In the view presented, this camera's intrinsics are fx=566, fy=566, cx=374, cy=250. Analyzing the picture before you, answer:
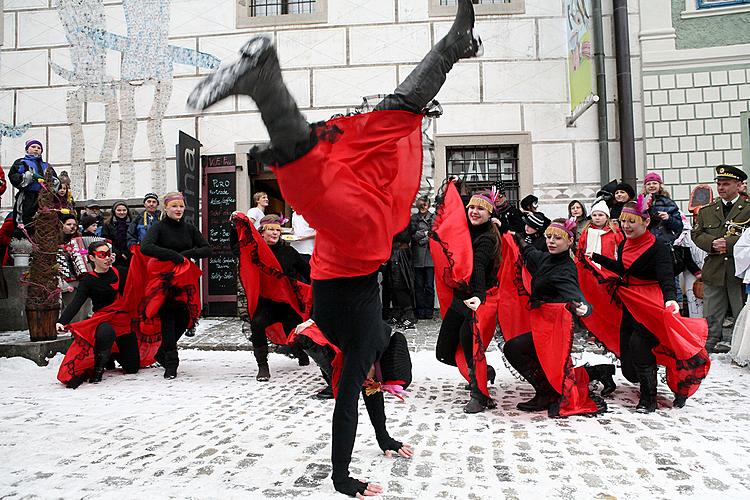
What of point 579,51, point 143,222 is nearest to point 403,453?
point 143,222

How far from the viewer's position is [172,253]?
234 inches

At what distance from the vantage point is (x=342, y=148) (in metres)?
2.35

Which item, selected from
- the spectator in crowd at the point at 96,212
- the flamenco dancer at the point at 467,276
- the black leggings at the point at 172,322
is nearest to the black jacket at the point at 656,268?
the flamenco dancer at the point at 467,276

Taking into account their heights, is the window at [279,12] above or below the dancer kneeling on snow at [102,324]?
above

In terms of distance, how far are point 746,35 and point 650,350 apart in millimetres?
7466

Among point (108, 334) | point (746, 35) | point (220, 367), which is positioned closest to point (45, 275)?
point (108, 334)

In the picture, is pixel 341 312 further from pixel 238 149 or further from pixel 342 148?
pixel 238 149

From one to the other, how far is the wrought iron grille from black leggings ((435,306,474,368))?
8.02 metres

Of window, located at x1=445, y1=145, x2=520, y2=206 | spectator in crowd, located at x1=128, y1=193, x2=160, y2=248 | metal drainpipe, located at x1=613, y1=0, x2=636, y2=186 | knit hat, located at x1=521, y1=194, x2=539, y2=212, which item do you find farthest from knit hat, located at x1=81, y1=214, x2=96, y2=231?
metal drainpipe, located at x1=613, y1=0, x2=636, y2=186

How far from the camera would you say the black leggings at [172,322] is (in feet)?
19.7

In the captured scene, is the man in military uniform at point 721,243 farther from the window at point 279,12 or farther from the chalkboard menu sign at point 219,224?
the chalkboard menu sign at point 219,224

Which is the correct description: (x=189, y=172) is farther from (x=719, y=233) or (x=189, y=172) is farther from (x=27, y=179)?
(x=719, y=233)

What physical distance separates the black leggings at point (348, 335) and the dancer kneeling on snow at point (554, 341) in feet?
6.19

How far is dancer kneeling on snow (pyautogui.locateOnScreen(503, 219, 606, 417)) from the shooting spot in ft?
14.2
